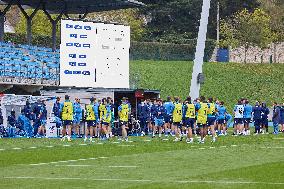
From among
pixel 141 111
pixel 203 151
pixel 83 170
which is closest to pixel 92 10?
pixel 141 111

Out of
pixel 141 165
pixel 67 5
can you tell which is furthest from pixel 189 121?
pixel 67 5

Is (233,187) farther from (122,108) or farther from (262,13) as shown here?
(262,13)

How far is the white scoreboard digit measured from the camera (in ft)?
153

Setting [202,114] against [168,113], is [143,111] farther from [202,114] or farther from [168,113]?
[202,114]

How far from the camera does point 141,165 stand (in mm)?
25141

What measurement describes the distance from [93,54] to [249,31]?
48494mm

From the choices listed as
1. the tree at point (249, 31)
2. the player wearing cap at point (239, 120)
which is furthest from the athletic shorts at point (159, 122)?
the tree at point (249, 31)

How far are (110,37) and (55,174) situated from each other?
85.2 ft

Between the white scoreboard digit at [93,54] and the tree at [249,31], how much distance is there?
150ft

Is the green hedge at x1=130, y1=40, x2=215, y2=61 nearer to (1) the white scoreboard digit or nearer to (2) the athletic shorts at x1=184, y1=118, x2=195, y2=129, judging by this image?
(1) the white scoreboard digit

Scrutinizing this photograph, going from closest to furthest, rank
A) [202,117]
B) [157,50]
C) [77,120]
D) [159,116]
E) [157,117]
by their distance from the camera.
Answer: [202,117], [77,120], [157,117], [159,116], [157,50]

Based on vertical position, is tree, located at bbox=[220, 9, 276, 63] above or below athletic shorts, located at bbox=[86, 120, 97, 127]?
above

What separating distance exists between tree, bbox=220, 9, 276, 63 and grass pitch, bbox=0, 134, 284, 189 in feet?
191

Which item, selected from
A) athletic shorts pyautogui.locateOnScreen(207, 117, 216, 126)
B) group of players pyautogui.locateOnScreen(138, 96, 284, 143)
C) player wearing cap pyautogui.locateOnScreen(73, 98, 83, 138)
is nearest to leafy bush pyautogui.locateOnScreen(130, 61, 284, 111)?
group of players pyautogui.locateOnScreen(138, 96, 284, 143)
